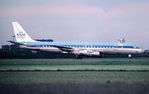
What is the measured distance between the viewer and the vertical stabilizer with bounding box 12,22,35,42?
107m

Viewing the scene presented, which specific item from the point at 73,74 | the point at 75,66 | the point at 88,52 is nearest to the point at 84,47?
the point at 88,52

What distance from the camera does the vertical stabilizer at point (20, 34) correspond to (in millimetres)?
106750

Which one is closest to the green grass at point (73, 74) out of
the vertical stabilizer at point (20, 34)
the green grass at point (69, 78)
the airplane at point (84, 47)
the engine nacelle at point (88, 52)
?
the green grass at point (69, 78)

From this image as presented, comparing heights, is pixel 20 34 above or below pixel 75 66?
above

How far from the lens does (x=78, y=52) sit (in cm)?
9481

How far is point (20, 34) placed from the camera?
109 meters

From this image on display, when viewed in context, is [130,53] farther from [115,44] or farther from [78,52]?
[78,52]

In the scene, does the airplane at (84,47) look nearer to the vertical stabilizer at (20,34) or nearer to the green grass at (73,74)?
the vertical stabilizer at (20,34)

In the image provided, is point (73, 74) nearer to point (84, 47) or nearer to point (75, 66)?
point (75, 66)

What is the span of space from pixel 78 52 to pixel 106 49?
6.82 meters

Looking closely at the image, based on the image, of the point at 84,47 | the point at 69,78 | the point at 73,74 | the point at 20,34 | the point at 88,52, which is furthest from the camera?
the point at 20,34

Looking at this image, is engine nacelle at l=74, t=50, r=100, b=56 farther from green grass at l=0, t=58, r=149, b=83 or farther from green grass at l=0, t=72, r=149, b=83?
green grass at l=0, t=72, r=149, b=83

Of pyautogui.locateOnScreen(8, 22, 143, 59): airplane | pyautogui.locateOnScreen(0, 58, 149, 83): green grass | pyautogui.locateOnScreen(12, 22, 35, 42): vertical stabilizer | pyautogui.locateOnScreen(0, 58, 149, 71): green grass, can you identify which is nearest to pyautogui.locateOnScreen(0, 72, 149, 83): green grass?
pyautogui.locateOnScreen(0, 58, 149, 83): green grass

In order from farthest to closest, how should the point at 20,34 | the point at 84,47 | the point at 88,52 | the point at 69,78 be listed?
the point at 20,34, the point at 84,47, the point at 88,52, the point at 69,78
